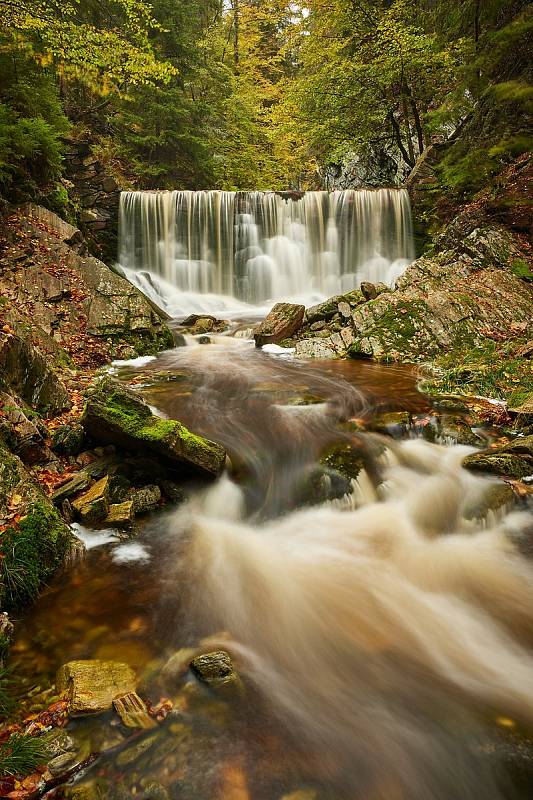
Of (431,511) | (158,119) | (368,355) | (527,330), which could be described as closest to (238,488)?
(431,511)

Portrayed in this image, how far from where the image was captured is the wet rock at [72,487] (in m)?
3.80

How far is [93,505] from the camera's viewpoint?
3807mm

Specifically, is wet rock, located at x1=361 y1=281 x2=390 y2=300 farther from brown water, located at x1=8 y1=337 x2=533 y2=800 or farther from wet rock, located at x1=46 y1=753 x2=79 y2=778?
wet rock, located at x1=46 y1=753 x2=79 y2=778

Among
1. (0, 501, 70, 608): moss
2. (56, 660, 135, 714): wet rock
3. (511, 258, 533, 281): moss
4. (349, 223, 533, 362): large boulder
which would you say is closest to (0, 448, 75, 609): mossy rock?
(0, 501, 70, 608): moss

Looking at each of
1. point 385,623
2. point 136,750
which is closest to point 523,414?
point 385,623

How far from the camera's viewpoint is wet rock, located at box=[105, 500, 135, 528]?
A: 3.82 meters

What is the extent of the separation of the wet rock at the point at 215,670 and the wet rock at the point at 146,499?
1734mm

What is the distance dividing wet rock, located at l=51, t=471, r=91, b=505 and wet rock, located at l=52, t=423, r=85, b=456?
0.44 metres

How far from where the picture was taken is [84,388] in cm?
655

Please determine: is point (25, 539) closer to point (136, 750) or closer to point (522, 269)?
point (136, 750)

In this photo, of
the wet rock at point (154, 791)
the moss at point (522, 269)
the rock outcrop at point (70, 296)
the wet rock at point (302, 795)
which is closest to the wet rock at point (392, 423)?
the wet rock at point (302, 795)

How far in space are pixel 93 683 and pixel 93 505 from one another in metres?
1.69

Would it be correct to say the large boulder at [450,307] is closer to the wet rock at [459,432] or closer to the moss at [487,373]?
the moss at [487,373]

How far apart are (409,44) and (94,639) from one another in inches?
640
